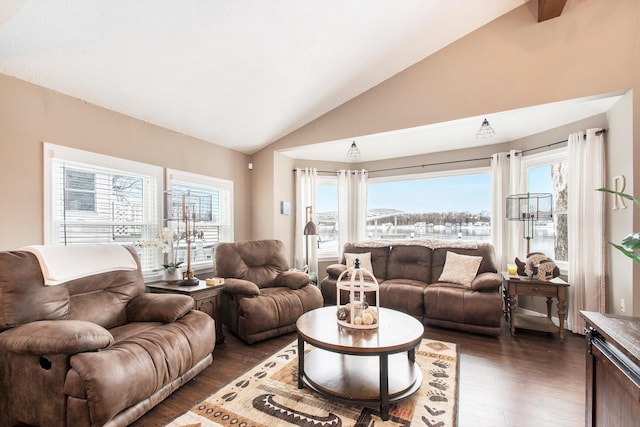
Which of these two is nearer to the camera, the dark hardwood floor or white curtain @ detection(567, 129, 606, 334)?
the dark hardwood floor

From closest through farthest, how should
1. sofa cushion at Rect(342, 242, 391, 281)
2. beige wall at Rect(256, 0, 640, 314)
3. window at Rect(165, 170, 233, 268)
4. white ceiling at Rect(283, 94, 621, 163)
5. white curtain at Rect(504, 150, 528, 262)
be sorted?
beige wall at Rect(256, 0, 640, 314) → white ceiling at Rect(283, 94, 621, 163) → window at Rect(165, 170, 233, 268) → white curtain at Rect(504, 150, 528, 262) → sofa cushion at Rect(342, 242, 391, 281)

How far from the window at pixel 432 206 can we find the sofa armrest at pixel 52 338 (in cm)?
433

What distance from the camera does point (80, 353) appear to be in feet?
5.37

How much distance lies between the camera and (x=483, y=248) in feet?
12.8

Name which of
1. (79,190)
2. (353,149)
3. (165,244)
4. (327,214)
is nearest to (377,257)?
(327,214)

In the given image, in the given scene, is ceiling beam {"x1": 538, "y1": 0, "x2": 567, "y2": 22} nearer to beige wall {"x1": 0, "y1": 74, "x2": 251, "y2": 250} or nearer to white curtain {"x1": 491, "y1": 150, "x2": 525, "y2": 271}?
white curtain {"x1": 491, "y1": 150, "x2": 525, "y2": 271}

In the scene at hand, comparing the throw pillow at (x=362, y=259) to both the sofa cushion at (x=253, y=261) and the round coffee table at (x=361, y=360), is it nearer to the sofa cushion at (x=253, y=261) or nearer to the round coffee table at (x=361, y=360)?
the sofa cushion at (x=253, y=261)

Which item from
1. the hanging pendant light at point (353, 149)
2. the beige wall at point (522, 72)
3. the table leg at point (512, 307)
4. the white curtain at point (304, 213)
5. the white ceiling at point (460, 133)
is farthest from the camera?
the white curtain at point (304, 213)

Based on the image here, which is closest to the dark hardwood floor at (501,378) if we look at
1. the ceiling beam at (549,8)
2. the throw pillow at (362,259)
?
the throw pillow at (362,259)

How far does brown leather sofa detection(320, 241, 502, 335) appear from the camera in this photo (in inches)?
129

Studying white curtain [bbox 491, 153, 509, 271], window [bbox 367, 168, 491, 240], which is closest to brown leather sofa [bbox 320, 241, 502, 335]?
white curtain [bbox 491, 153, 509, 271]

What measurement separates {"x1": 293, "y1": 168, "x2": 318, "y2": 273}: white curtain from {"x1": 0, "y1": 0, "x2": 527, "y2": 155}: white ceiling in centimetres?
146

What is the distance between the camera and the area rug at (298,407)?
183cm

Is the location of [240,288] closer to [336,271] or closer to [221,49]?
[336,271]
